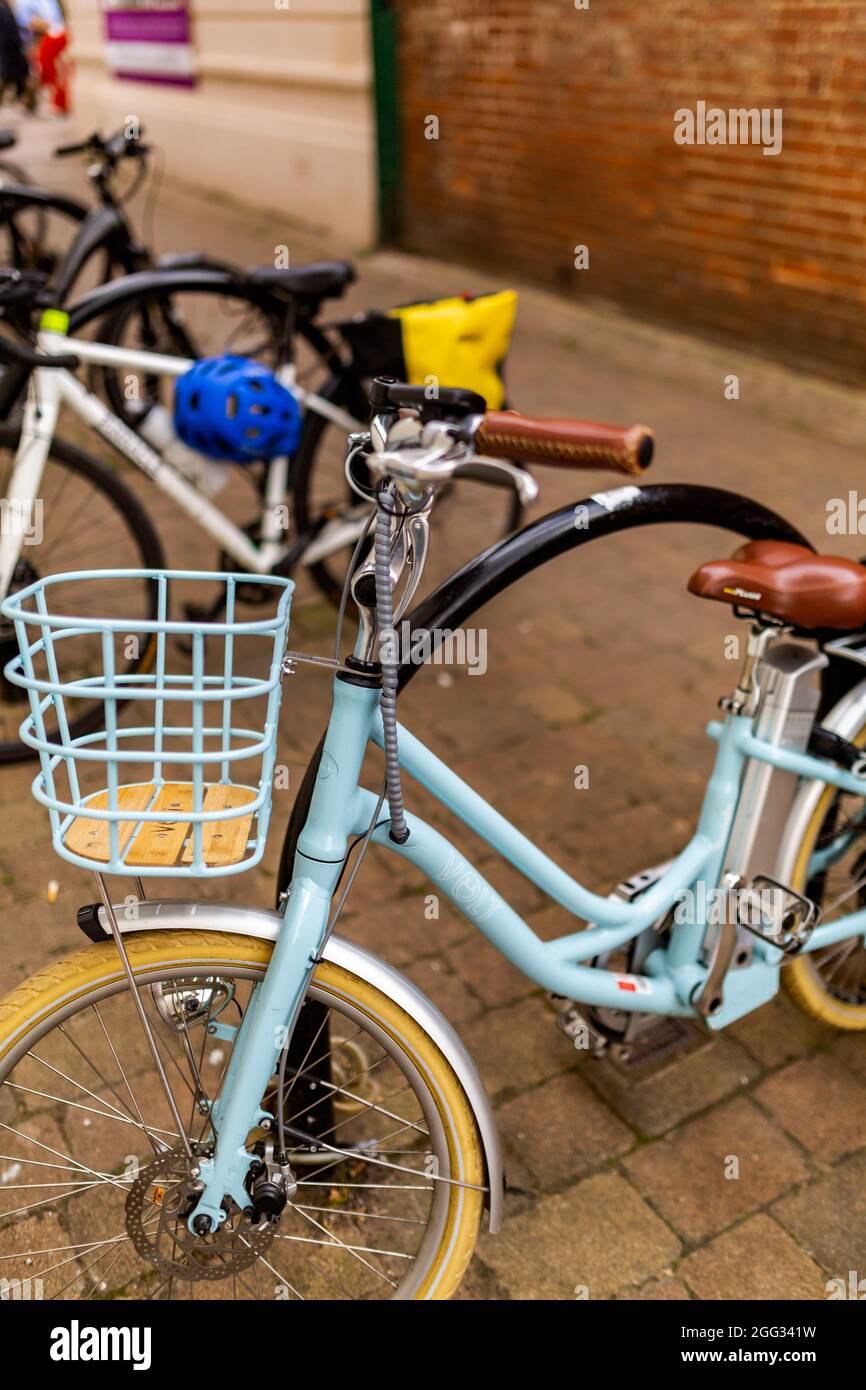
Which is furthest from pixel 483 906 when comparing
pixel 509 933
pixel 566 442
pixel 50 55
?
pixel 50 55

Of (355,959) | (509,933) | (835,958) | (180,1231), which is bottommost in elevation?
(835,958)

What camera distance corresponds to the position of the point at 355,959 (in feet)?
5.66

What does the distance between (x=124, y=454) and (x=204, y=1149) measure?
219 cm

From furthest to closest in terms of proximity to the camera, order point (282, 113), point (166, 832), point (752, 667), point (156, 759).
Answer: point (282, 113) → point (752, 667) → point (166, 832) → point (156, 759)

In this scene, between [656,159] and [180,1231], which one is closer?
[180,1231]

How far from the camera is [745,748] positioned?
2104 mm

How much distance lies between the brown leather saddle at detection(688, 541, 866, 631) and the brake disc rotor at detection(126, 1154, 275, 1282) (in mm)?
1222

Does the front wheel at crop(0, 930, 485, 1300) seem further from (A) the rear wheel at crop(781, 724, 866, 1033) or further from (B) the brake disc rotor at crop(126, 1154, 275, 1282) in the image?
(A) the rear wheel at crop(781, 724, 866, 1033)

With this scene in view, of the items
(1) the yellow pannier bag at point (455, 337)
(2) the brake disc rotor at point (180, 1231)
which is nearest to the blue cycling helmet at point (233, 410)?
(1) the yellow pannier bag at point (455, 337)

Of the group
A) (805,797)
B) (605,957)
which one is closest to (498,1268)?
(605,957)

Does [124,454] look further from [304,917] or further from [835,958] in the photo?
[835,958]

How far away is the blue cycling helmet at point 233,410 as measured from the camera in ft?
10.5
